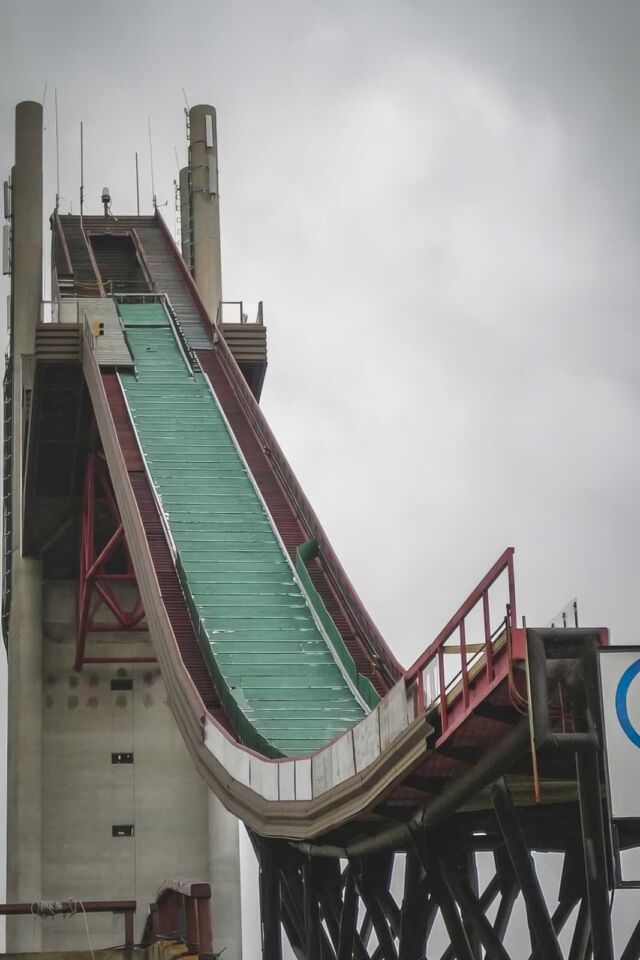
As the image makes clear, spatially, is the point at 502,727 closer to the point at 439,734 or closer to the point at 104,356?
the point at 439,734

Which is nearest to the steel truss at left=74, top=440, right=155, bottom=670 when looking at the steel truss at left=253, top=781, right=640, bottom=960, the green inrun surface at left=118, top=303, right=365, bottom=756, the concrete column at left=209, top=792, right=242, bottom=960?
the green inrun surface at left=118, top=303, right=365, bottom=756

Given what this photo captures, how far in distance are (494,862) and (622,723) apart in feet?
26.6

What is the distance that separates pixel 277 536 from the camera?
3716 centimetres

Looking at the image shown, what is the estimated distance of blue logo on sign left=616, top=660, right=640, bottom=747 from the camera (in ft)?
58.3

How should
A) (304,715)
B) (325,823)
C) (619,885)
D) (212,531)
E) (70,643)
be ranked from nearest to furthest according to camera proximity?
(619,885) < (325,823) < (304,715) < (212,531) < (70,643)

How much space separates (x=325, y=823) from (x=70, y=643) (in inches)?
1164

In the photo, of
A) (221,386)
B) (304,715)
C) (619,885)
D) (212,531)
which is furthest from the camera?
(221,386)

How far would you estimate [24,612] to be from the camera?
51.6 metres

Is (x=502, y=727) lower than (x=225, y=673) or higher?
lower

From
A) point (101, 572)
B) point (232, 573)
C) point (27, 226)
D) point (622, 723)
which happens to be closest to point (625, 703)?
point (622, 723)

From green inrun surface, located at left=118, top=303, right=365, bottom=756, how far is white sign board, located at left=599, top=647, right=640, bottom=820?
10.5 m

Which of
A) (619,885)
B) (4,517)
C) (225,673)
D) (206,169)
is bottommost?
(619,885)

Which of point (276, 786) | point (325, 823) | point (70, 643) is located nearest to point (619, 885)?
point (325, 823)

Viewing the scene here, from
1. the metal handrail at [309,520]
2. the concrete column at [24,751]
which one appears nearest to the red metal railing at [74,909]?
the metal handrail at [309,520]
